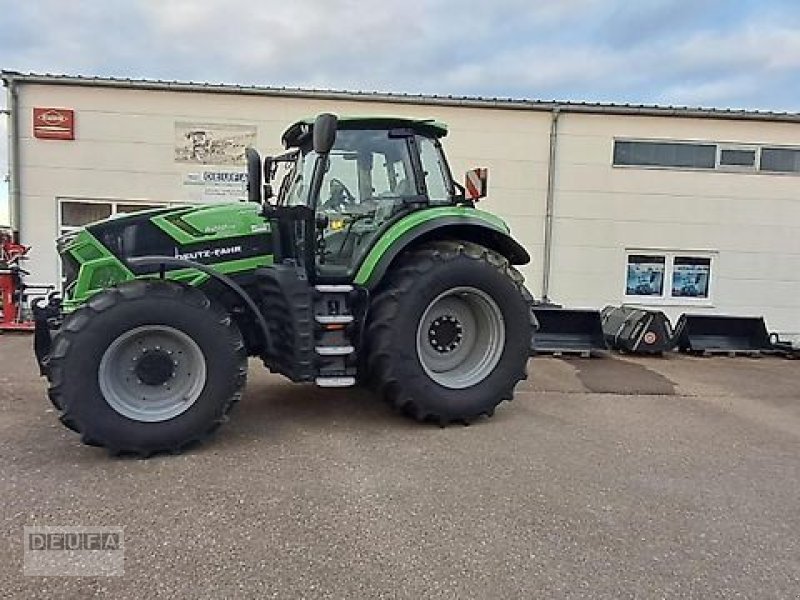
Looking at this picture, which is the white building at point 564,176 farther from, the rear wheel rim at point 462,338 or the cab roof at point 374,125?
the rear wheel rim at point 462,338

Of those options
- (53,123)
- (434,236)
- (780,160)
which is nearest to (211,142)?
(53,123)

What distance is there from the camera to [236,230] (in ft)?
15.1

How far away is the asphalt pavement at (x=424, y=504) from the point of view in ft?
8.44

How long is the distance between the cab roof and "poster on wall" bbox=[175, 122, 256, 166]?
18.8 feet

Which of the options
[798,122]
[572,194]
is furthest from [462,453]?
[798,122]

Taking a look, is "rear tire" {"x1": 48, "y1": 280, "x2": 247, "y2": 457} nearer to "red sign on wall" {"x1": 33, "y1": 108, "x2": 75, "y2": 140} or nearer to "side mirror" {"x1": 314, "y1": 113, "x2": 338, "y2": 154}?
"side mirror" {"x1": 314, "y1": 113, "x2": 338, "y2": 154}

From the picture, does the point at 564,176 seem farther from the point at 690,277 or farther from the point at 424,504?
the point at 424,504

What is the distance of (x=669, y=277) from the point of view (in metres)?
11.2

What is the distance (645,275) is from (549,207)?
2182 millimetres

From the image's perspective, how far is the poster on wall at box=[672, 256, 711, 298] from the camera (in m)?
11.2

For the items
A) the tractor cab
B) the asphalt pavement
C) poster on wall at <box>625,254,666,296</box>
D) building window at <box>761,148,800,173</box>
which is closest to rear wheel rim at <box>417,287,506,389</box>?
the asphalt pavement

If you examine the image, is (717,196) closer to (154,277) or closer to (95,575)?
(154,277)

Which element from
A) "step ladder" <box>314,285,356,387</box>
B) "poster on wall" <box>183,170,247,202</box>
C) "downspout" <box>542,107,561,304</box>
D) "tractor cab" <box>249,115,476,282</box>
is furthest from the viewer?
"downspout" <box>542,107,561,304</box>

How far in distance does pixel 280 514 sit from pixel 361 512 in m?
0.41
